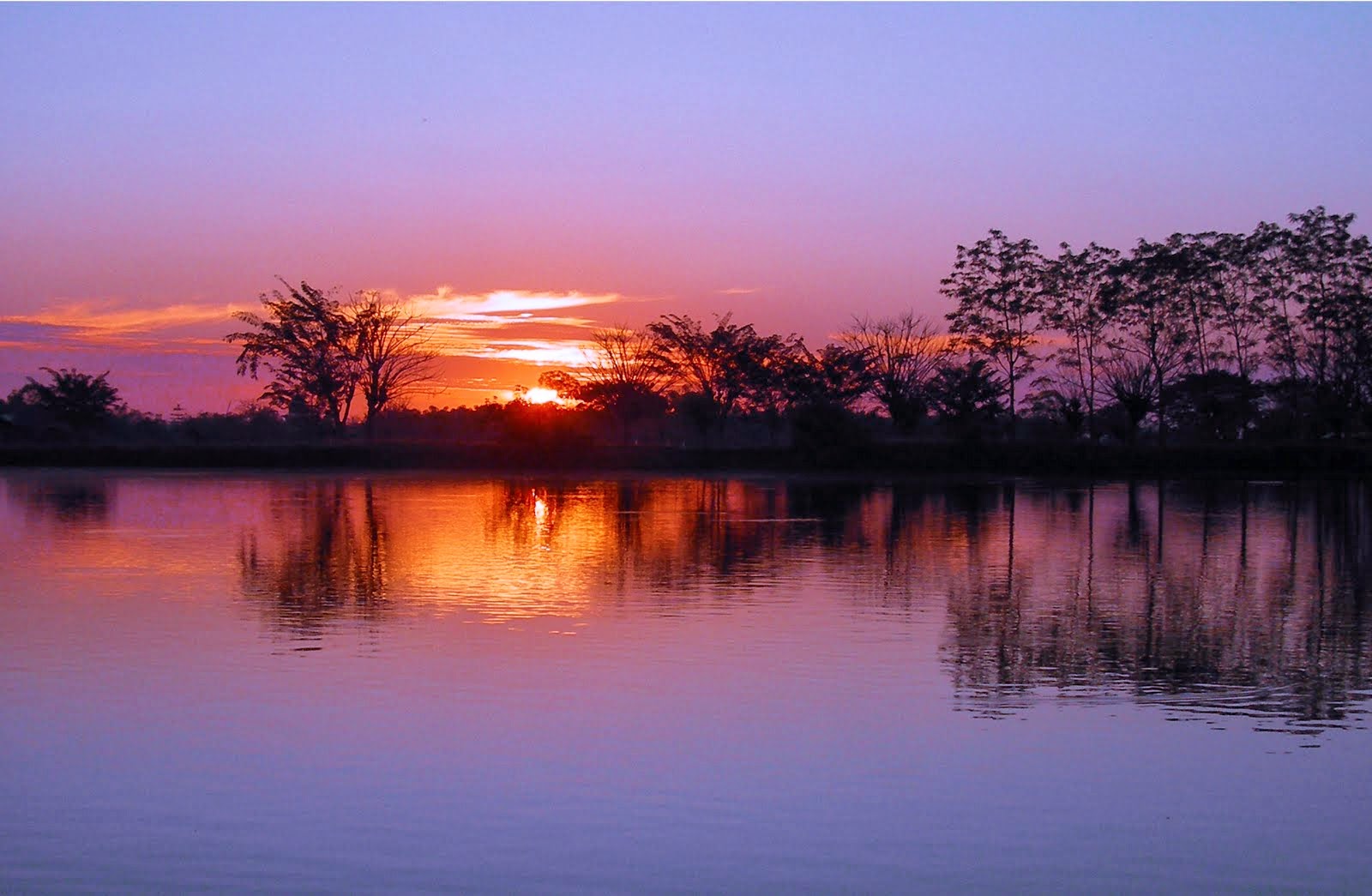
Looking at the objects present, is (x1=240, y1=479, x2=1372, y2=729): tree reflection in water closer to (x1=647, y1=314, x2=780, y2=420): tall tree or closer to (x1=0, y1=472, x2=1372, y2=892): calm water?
(x1=0, y1=472, x2=1372, y2=892): calm water

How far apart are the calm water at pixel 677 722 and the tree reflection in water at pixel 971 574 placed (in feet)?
0.29

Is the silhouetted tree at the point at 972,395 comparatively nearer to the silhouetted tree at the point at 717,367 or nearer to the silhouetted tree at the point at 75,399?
the silhouetted tree at the point at 717,367

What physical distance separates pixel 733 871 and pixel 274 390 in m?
60.9

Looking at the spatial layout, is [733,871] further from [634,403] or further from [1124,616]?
[634,403]

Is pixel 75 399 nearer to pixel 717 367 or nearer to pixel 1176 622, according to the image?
pixel 717 367

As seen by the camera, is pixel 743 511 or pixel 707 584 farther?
pixel 743 511

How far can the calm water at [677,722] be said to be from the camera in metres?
6.53

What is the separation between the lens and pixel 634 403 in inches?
2672

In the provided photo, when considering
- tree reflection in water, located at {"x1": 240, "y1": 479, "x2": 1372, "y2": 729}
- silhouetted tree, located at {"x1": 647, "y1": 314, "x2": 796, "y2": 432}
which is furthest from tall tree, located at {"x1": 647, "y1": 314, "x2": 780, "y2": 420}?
tree reflection in water, located at {"x1": 240, "y1": 479, "x2": 1372, "y2": 729}

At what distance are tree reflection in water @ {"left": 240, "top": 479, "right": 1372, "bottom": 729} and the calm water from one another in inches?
3.5

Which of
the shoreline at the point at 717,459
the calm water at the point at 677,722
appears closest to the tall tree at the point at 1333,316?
the shoreline at the point at 717,459

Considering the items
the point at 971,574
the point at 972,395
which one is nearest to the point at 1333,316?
the point at 972,395

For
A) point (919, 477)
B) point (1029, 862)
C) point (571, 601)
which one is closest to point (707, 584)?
point (571, 601)

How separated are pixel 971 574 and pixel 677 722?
29.6 ft
